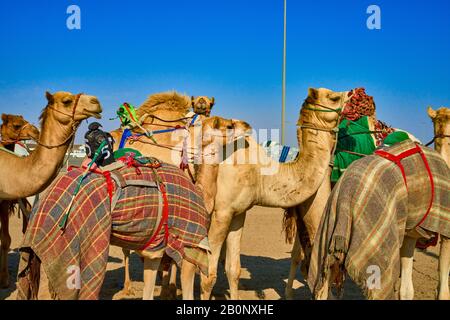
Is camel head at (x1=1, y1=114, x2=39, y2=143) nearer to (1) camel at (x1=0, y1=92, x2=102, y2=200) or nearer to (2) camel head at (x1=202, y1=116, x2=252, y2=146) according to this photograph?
(1) camel at (x1=0, y1=92, x2=102, y2=200)

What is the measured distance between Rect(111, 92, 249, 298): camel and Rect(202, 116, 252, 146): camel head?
0.04 feet

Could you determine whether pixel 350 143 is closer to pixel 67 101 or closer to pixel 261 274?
pixel 261 274

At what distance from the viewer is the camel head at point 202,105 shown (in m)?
7.36

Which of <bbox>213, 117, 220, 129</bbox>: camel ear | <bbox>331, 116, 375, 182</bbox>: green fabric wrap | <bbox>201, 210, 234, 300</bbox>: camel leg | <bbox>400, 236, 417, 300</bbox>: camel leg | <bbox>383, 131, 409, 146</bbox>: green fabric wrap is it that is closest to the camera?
<bbox>400, 236, 417, 300</bbox>: camel leg

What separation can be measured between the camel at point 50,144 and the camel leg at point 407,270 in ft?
11.4

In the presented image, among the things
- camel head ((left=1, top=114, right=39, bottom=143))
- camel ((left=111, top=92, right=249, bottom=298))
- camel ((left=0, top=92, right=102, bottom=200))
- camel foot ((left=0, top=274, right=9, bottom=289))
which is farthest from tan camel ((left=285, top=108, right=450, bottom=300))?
camel head ((left=1, top=114, right=39, bottom=143))

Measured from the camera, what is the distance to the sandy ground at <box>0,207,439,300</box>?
7.11m

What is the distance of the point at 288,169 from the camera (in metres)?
6.21

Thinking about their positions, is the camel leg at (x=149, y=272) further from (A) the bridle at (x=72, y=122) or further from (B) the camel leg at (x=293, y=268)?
(B) the camel leg at (x=293, y=268)

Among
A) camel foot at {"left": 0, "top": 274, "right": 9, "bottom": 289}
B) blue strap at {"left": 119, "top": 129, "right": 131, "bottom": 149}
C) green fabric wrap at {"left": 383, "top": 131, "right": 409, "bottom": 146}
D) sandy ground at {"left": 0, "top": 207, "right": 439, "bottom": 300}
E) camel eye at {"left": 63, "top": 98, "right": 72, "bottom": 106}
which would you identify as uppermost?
camel eye at {"left": 63, "top": 98, "right": 72, "bottom": 106}

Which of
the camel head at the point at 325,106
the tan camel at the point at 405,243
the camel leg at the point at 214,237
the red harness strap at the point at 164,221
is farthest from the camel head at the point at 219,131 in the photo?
the red harness strap at the point at 164,221
